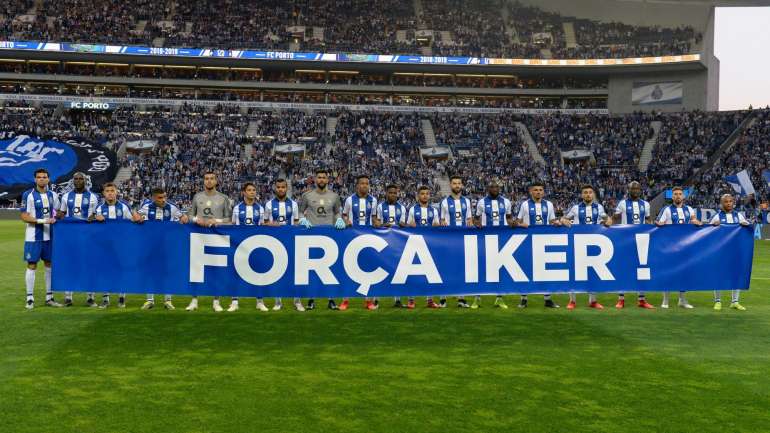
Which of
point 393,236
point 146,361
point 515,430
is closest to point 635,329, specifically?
point 393,236

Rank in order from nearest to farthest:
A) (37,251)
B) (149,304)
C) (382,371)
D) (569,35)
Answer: (382,371) → (37,251) → (149,304) → (569,35)

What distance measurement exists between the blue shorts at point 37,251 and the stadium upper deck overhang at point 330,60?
44521 millimetres

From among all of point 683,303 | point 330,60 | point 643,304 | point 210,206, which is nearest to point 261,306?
point 210,206

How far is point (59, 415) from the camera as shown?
4.89 meters

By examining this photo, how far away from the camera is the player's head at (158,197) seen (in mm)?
9984

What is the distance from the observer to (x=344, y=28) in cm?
5659

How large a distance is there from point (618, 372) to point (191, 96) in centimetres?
5289

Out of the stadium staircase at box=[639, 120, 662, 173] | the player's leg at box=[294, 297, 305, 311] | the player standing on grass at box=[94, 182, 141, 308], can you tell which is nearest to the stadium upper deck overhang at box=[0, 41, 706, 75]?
the stadium staircase at box=[639, 120, 662, 173]

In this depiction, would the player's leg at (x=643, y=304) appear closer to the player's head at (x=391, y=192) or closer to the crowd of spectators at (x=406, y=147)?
the player's head at (x=391, y=192)

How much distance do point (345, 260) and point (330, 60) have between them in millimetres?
45729

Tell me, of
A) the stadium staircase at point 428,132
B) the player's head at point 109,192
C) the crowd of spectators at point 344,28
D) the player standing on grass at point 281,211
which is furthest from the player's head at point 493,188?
the crowd of spectators at point 344,28

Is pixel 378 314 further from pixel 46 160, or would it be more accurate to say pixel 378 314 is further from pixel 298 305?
pixel 46 160

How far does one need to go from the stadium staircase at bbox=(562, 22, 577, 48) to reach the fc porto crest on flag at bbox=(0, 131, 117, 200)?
3930cm

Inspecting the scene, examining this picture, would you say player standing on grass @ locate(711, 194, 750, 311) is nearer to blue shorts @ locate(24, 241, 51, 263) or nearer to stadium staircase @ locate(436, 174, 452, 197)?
blue shorts @ locate(24, 241, 51, 263)
